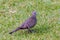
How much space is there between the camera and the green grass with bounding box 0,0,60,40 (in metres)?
8.88

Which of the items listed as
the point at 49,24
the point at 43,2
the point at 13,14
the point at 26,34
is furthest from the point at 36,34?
the point at 43,2

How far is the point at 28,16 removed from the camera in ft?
34.3

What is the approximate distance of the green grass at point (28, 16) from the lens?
8883 millimetres

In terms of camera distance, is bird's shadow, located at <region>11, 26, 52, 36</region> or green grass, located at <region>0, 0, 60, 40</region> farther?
bird's shadow, located at <region>11, 26, 52, 36</region>

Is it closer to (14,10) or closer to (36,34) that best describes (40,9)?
(14,10)

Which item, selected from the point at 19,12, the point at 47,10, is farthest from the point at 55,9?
the point at 19,12

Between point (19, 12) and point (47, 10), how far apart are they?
0.88 m

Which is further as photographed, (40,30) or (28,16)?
(28,16)

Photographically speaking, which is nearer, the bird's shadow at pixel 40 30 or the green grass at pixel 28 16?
the green grass at pixel 28 16

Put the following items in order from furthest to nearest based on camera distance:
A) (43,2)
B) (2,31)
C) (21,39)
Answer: (43,2)
(2,31)
(21,39)

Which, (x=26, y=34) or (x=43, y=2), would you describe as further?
(x=43, y=2)

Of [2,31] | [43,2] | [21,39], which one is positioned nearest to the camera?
[21,39]

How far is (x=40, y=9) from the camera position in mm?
11109

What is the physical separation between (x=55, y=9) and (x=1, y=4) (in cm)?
Result: 185
